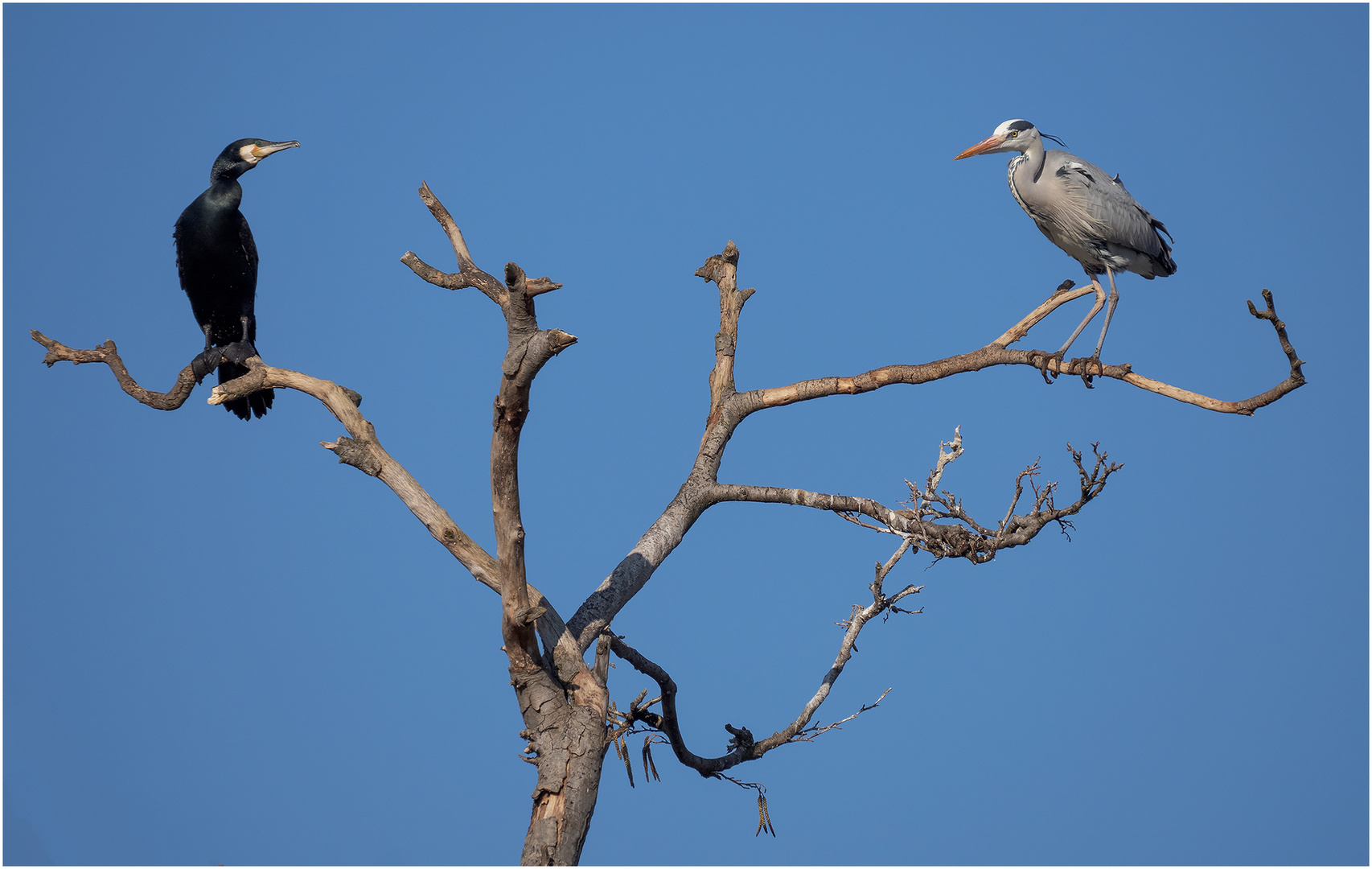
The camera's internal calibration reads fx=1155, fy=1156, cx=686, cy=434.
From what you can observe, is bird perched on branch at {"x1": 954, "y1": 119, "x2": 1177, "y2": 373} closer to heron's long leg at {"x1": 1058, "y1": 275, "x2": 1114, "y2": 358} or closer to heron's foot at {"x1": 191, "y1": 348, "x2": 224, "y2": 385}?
heron's long leg at {"x1": 1058, "y1": 275, "x2": 1114, "y2": 358}

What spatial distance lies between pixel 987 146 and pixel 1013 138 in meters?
0.14

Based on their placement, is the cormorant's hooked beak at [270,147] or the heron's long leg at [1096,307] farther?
the cormorant's hooked beak at [270,147]

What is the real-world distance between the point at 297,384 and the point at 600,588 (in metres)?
1.65

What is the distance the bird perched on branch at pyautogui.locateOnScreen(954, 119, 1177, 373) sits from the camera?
5848 millimetres

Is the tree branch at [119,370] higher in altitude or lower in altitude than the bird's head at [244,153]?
lower

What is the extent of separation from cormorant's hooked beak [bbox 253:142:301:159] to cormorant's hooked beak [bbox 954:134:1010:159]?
3.66 meters

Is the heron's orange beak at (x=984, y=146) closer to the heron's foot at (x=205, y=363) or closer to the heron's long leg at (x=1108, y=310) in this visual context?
the heron's long leg at (x=1108, y=310)

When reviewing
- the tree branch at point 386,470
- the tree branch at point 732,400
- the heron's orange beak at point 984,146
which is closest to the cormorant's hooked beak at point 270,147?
the tree branch at point 386,470

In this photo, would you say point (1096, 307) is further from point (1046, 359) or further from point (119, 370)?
point (119, 370)

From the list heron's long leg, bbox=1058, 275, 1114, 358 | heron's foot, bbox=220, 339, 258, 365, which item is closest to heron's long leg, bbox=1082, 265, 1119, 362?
heron's long leg, bbox=1058, 275, 1114, 358

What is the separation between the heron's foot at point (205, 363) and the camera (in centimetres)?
583

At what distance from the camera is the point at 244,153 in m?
6.32

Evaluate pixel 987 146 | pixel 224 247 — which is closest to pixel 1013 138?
pixel 987 146

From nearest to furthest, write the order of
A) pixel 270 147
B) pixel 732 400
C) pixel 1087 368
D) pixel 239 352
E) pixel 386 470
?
pixel 386 470
pixel 1087 368
pixel 732 400
pixel 239 352
pixel 270 147
